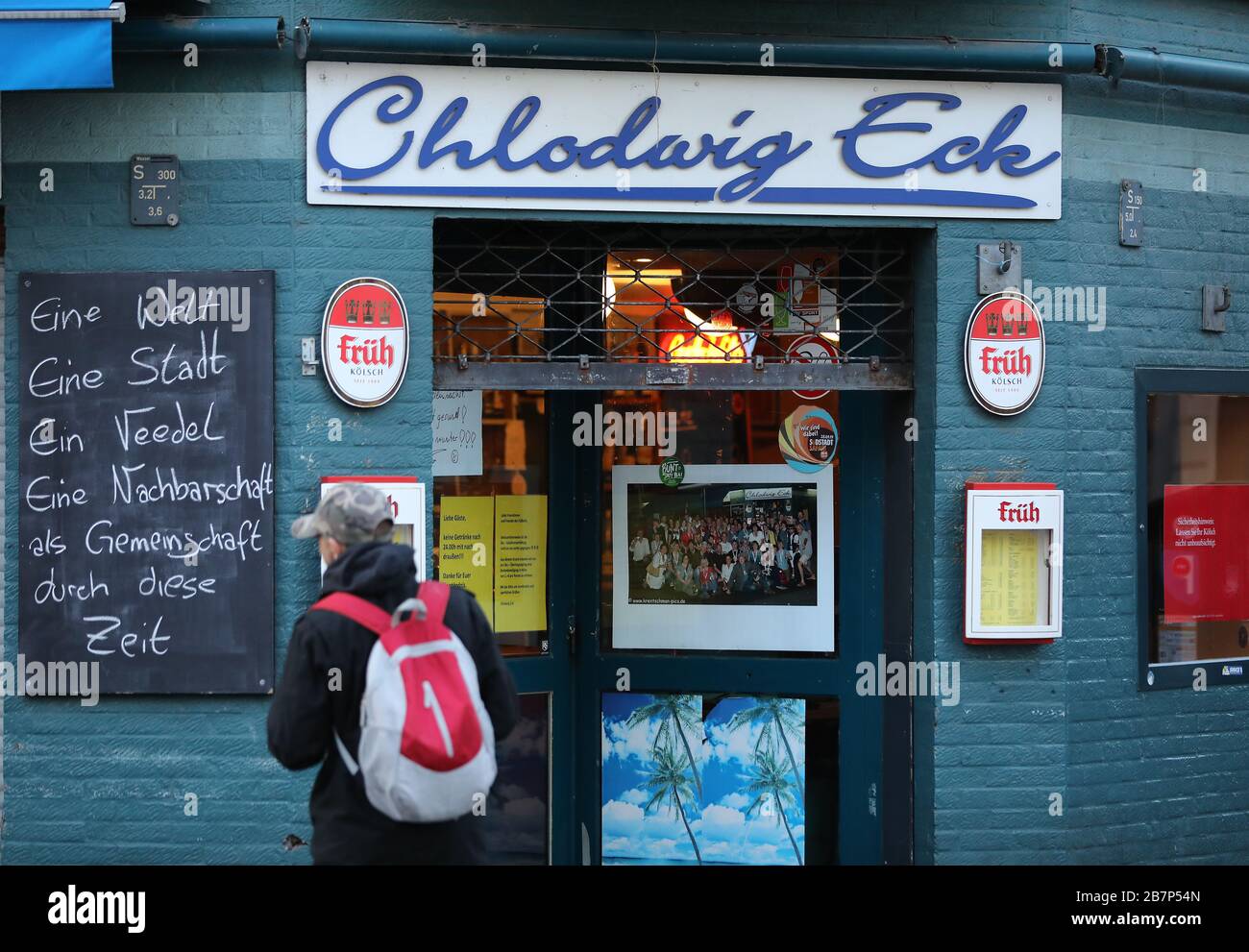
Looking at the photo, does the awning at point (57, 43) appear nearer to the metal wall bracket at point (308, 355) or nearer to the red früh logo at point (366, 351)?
the metal wall bracket at point (308, 355)

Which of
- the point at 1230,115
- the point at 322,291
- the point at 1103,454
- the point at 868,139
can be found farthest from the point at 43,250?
the point at 1230,115

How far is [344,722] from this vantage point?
139 inches

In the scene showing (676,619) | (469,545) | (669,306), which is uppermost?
(669,306)

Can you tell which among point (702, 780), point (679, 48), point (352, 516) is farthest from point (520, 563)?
point (352, 516)

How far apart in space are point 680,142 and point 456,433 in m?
1.87

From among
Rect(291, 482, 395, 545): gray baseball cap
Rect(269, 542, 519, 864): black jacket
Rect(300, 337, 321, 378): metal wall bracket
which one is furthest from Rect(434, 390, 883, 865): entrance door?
Rect(269, 542, 519, 864): black jacket

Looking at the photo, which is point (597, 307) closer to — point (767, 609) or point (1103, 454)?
point (767, 609)

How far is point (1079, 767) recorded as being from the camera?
6.30 metres

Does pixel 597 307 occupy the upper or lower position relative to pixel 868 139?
lower

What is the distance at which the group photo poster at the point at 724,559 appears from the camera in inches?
267

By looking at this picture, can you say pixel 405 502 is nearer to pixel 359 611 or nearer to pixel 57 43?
pixel 359 611

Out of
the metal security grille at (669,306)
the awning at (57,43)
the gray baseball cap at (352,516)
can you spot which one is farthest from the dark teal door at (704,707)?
the gray baseball cap at (352,516)

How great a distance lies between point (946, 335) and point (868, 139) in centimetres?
101

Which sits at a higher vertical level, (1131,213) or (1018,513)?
(1131,213)
